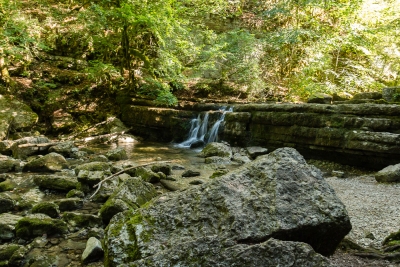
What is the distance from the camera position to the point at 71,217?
3891 mm

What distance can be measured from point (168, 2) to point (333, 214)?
395 inches

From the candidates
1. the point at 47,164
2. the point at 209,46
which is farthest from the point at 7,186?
the point at 209,46

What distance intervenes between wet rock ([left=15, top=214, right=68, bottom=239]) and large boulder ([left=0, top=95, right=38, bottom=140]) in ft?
25.5

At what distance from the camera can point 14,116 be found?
421 inches

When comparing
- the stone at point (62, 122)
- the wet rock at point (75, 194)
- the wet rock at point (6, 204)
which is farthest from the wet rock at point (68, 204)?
the stone at point (62, 122)

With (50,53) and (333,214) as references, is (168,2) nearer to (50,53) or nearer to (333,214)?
(50,53)

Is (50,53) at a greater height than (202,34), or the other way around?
(202,34)

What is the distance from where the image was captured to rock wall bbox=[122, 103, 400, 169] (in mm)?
6566

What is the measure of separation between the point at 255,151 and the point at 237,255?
22.7 feet

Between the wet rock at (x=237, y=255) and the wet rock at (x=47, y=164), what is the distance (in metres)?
5.77

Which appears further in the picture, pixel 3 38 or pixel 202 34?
pixel 202 34

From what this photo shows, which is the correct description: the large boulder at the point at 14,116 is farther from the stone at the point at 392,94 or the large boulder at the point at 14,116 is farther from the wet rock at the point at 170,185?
the stone at the point at 392,94

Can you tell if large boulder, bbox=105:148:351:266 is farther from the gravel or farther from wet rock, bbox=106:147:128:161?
wet rock, bbox=106:147:128:161

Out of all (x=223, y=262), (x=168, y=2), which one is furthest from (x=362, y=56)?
(x=223, y=262)
